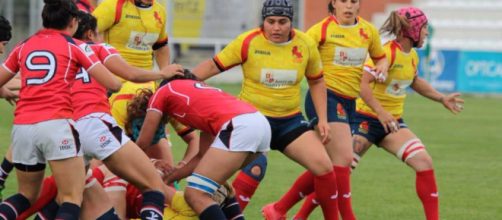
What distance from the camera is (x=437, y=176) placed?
12.5 meters

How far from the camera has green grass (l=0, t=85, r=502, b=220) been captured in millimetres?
10039

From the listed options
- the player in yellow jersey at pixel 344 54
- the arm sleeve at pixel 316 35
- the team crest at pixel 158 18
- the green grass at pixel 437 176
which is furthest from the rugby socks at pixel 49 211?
the arm sleeve at pixel 316 35

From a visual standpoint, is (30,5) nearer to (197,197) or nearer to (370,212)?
(370,212)

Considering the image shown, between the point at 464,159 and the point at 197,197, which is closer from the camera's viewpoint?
the point at 197,197

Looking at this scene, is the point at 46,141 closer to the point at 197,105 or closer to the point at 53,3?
the point at 53,3

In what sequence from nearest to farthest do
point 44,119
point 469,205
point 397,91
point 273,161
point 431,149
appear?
point 44,119 → point 397,91 → point 469,205 → point 273,161 → point 431,149

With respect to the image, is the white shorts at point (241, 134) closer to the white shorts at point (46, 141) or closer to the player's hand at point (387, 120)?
the white shorts at point (46, 141)

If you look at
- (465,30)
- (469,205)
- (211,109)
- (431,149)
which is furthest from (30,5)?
(211,109)

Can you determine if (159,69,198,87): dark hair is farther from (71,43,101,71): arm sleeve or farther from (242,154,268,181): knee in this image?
(242,154,268,181): knee

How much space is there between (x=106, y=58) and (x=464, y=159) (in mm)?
8093

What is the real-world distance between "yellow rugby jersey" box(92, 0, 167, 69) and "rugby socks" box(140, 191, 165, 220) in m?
2.05

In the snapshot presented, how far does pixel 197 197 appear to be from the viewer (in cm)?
718

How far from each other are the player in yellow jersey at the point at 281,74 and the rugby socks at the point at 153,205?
3.95 feet

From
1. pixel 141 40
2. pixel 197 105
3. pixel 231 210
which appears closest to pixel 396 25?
pixel 141 40
